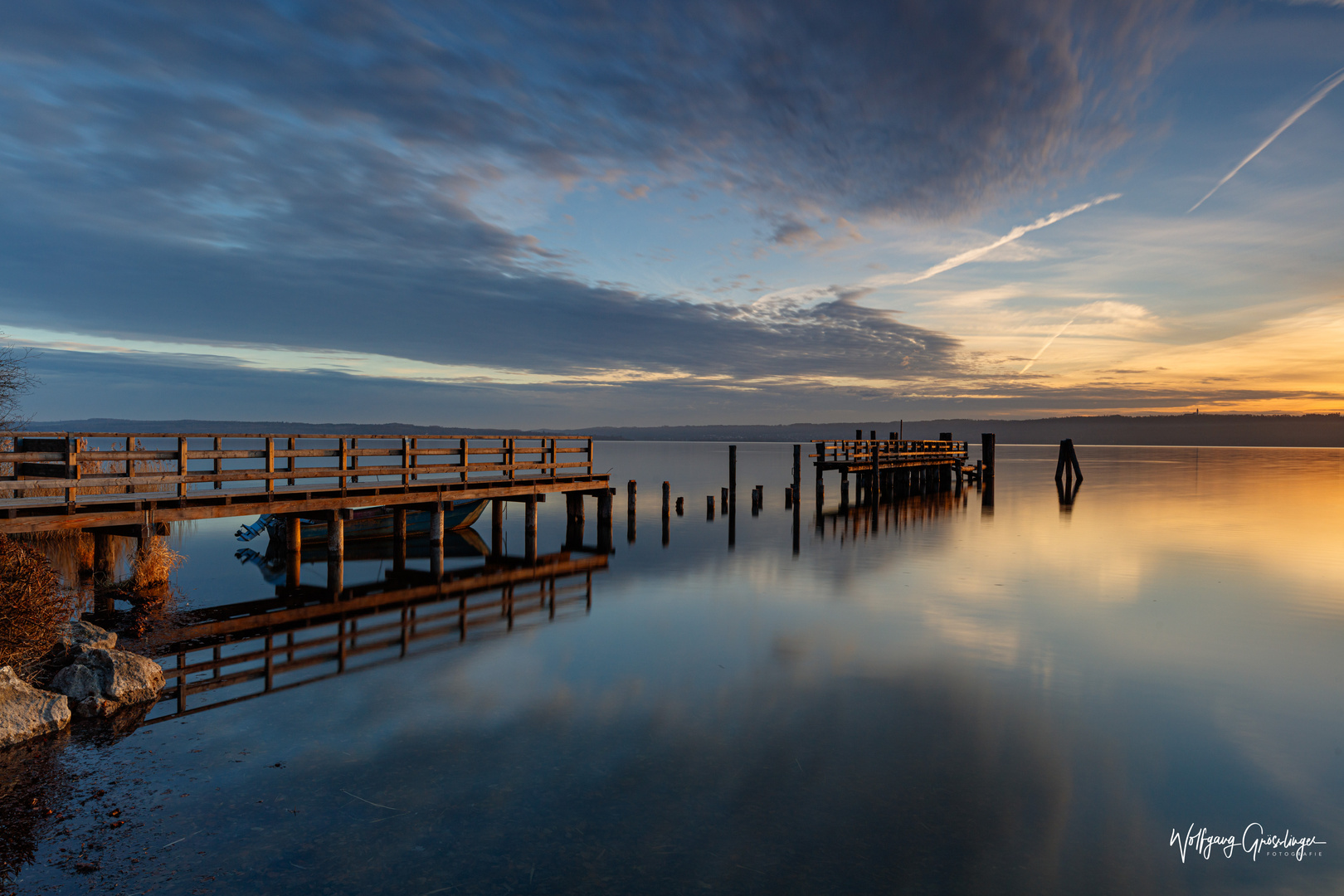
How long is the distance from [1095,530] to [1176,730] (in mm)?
25365

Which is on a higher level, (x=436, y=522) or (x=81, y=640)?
(x=436, y=522)

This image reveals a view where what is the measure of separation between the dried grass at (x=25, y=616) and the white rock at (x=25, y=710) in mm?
433

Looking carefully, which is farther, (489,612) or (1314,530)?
(1314,530)

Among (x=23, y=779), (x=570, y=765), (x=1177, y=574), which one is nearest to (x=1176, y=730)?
(x=570, y=765)

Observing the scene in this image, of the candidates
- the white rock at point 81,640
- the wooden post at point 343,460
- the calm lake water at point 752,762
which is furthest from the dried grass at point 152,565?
the white rock at point 81,640

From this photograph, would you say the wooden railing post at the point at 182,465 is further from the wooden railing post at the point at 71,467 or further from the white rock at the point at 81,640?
the white rock at the point at 81,640

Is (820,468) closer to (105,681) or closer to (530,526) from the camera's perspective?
(530,526)

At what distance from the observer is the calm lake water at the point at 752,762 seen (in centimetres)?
622

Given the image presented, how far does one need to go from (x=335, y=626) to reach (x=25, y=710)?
601 centimetres

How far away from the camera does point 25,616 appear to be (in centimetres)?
908

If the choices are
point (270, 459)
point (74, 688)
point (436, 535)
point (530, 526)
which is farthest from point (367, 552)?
point (74, 688)

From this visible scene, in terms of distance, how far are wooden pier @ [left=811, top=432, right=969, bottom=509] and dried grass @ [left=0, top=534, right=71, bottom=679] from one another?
3218cm

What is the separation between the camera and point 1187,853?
675 centimetres

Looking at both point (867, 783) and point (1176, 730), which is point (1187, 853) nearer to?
point (867, 783)
